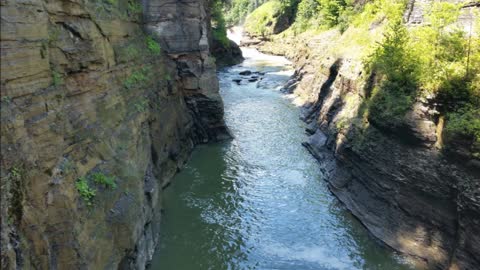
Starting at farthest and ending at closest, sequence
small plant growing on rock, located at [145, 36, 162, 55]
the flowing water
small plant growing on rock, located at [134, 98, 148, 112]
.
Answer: small plant growing on rock, located at [145, 36, 162, 55], small plant growing on rock, located at [134, 98, 148, 112], the flowing water

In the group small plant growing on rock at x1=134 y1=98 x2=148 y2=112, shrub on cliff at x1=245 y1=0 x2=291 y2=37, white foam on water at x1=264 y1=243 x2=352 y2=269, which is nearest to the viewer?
white foam on water at x1=264 y1=243 x2=352 y2=269

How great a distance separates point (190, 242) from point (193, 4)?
11584mm

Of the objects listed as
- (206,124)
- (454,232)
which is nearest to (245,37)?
(206,124)

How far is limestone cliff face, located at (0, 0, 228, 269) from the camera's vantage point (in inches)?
267

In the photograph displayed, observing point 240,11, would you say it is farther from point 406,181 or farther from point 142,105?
point 406,181

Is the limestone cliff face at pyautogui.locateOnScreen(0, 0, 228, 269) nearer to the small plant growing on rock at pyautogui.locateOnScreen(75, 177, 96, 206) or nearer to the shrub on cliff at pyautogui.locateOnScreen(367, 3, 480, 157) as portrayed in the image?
the small plant growing on rock at pyautogui.locateOnScreen(75, 177, 96, 206)

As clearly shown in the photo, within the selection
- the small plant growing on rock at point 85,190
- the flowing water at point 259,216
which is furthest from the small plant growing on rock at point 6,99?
the flowing water at point 259,216

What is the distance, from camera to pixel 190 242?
13.2 m

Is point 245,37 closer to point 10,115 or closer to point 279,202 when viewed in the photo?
point 279,202

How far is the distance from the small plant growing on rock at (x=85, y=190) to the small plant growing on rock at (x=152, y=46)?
30.3ft

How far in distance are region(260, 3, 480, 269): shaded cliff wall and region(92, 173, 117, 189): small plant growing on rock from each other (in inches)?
356

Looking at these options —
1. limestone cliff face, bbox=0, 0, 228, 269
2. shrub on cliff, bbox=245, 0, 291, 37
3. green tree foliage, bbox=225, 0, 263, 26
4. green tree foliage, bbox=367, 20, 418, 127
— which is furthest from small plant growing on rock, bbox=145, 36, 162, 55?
green tree foliage, bbox=225, 0, 263, 26

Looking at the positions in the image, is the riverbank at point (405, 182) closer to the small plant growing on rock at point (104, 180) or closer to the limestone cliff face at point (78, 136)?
the limestone cliff face at point (78, 136)

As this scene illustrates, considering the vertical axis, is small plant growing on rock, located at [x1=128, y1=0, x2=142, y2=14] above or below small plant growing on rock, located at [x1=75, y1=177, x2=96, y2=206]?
above
